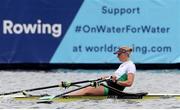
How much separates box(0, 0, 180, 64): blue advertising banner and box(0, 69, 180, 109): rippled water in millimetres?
460

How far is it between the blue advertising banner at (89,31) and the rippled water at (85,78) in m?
0.46

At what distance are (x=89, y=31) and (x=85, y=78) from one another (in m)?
1.98

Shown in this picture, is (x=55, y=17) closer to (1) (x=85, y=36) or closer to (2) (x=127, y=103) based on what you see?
(1) (x=85, y=36)

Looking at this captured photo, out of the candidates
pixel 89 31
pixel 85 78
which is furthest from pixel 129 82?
pixel 89 31

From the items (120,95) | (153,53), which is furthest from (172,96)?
(153,53)

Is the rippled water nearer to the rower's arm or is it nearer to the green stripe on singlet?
the green stripe on singlet

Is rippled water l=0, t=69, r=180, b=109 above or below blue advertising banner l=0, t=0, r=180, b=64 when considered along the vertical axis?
below

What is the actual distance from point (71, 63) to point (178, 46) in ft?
9.73

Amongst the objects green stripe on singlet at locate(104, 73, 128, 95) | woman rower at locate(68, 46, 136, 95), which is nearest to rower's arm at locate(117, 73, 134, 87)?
woman rower at locate(68, 46, 136, 95)

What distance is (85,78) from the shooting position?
19016 millimetres

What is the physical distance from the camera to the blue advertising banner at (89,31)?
67.1 feet

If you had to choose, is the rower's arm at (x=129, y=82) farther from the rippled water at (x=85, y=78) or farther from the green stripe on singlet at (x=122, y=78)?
the rippled water at (x=85, y=78)

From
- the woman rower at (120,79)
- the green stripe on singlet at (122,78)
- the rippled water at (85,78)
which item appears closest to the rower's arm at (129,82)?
the woman rower at (120,79)

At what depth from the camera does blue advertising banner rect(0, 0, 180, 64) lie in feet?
67.1
